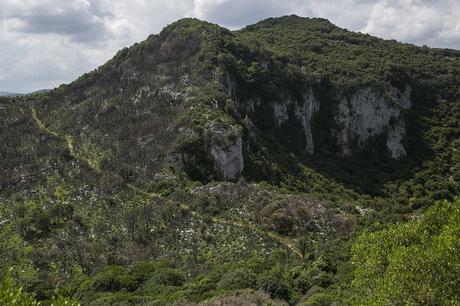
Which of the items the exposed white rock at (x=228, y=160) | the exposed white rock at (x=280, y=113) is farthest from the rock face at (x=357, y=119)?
the exposed white rock at (x=228, y=160)

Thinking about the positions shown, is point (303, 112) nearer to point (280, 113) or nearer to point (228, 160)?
point (280, 113)

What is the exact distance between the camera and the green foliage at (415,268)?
18.9 meters

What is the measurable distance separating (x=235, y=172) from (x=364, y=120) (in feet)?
168

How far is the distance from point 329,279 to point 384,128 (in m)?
76.1

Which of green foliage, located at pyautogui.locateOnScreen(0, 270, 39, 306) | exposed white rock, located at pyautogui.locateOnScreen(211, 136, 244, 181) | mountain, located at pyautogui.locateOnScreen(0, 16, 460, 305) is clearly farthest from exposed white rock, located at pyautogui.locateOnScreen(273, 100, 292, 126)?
green foliage, located at pyautogui.locateOnScreen(0, 270, 39, 306)

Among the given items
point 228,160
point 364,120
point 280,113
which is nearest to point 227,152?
point 228,160

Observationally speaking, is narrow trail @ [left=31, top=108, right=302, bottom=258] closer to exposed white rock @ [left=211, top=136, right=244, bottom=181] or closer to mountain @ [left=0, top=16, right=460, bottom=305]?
mountain @ [left=0, top=16, right=460, bottom=305]

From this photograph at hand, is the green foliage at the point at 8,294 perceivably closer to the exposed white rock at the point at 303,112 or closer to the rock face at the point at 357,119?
the exposed white rock at the point at 303,112

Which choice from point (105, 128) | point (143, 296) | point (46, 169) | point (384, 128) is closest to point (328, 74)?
point (384, 128)

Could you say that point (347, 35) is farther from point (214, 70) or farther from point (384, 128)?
point (214, 70)

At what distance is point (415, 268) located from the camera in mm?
19969

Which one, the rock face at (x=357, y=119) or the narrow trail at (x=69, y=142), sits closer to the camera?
the narrow trail at (x=69, y=142)

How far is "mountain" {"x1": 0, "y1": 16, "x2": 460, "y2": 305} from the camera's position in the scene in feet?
128

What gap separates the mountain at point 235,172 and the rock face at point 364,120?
12.2 inches
